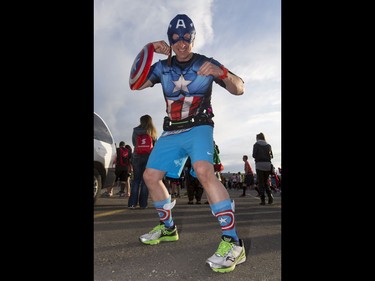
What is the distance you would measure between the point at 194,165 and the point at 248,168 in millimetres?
9489

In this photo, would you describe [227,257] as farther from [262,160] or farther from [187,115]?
[262,160]

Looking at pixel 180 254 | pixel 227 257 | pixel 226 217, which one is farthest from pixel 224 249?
pixel 180 254

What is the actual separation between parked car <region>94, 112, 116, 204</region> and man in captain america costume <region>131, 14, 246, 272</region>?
11.0 ft

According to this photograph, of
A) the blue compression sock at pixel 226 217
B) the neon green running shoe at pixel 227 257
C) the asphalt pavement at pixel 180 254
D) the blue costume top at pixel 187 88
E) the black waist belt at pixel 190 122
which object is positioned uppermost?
the blue costume top at pixel 187 88

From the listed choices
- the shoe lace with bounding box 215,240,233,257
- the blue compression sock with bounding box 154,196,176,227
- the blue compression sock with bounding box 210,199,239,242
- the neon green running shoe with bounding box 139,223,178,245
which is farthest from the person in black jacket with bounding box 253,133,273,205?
the shoe lace with bounding box 215,240,233,257

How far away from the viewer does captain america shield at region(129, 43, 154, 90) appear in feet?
8.82

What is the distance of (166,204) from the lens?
9.92 feet

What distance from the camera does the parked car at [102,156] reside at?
609cm

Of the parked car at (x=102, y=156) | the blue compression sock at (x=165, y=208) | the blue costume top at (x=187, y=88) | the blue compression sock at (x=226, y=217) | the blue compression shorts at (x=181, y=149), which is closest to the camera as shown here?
the blue compression sock at (x=226, y=217)

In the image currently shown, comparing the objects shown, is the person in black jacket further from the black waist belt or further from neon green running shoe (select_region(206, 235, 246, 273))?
neon green running shoe (select_region(206, 235, 246, 273))

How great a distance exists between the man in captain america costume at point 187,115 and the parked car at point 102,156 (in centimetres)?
335

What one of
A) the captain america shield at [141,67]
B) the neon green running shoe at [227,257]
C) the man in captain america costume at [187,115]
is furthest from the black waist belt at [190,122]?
the neon green running shoe at [227,257]

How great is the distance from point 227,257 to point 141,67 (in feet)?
5.43

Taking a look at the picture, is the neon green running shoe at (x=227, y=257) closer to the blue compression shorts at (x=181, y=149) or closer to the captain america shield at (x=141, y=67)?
the blue compression shorts at (x=181, y=149)
